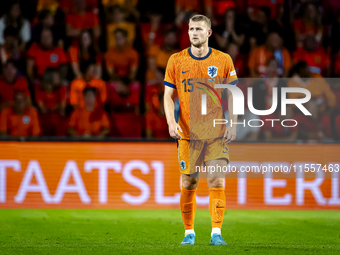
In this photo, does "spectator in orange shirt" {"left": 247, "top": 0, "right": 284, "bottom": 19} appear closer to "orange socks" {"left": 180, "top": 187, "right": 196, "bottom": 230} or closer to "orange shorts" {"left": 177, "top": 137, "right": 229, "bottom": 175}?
"orange shorts" {"left": 177, "top": 137, "right": 229, "bottom": 175}

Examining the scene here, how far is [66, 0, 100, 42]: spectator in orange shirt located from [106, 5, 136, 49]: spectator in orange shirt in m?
0.22

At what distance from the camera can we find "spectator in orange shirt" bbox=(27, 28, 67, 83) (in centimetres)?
890

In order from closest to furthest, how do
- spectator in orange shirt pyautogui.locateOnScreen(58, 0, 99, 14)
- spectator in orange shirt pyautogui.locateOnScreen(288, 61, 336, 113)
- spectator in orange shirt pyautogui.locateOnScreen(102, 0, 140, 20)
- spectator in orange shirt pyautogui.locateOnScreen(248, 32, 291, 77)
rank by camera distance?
spectator in orange shirt pyautogui.locateOnScreen(288, 61, 336, 113) → spectator in orange shirt pyautogui.locateOnScreen(248, 32, 291, 77) → spectator in orange shirt pyautogui.locateOnScreen(58, 0, 99, 14) → spectator in orange shirt pyautogui.locateOnScreen(102, 0, 140, 20)

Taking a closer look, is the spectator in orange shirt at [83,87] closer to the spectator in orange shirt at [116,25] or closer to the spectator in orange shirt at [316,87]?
the spectator in orange shirt at [116,25]

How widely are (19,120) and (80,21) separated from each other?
2301 millimetres

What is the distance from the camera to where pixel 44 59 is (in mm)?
8922

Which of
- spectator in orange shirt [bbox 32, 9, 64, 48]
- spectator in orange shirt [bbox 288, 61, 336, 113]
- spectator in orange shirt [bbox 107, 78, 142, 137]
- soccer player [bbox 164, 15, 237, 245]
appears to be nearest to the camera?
soccer player [bbox 164, 15, 237, 245]

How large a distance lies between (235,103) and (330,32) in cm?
548

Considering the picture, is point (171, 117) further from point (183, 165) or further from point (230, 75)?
point (230, 75)

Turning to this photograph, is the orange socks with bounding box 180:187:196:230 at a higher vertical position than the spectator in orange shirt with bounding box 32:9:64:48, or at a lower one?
lower

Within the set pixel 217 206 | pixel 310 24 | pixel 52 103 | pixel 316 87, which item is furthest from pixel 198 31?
pixel 310 24

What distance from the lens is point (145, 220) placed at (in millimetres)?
6492

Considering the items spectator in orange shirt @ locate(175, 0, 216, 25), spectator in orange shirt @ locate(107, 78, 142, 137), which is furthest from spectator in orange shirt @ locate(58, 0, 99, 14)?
spectator in orange shirt @ locate(107, 78, 142, 137)

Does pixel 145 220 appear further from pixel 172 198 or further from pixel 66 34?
pixel 66 34
